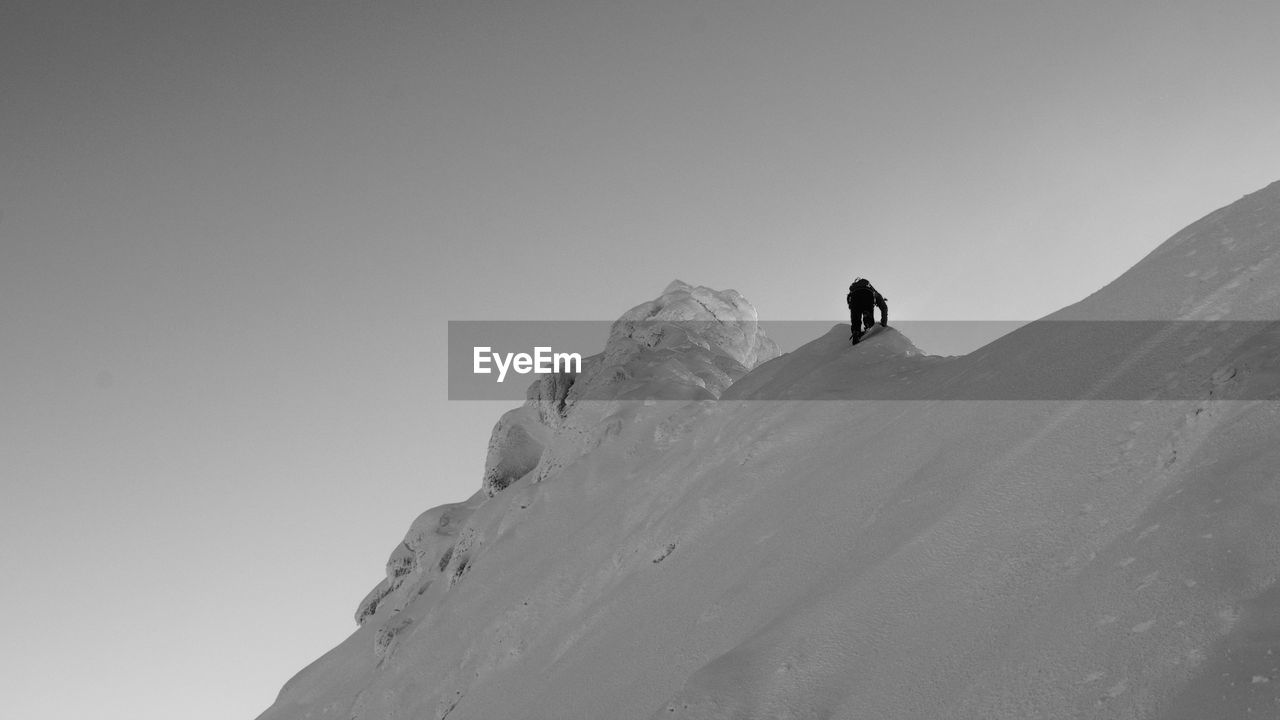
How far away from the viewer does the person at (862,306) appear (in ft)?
76.7

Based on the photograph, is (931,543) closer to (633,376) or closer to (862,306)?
(862,306)

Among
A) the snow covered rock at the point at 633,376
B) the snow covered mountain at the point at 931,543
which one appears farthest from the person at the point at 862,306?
the snow covered rock at the point at 633,376

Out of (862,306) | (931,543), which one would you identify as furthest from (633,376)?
(931,543)

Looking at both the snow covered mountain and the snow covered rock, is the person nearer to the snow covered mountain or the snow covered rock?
the snow covered mountain

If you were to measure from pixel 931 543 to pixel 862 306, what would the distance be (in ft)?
42.9

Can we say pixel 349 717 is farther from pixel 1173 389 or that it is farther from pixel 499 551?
pixel 1173 389

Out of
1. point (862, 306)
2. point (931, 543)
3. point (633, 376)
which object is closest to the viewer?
point (931, 543)

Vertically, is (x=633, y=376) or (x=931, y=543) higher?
(x=633, y=376)

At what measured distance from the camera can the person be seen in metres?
23.4

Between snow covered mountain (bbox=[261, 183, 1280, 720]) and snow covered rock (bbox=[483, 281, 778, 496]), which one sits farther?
snow covered rock (bbox=[483, 281, 778, 496])

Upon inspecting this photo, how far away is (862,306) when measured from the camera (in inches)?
925

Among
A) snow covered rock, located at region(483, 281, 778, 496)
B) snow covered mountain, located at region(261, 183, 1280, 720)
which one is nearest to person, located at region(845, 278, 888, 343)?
snow covered mountain, located at region(261, 183, 1280, 720)

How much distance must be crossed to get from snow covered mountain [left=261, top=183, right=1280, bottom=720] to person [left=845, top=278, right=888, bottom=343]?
581mm

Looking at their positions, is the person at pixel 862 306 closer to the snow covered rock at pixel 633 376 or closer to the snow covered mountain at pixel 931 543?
the snow covered mountain at pixel 931 543
